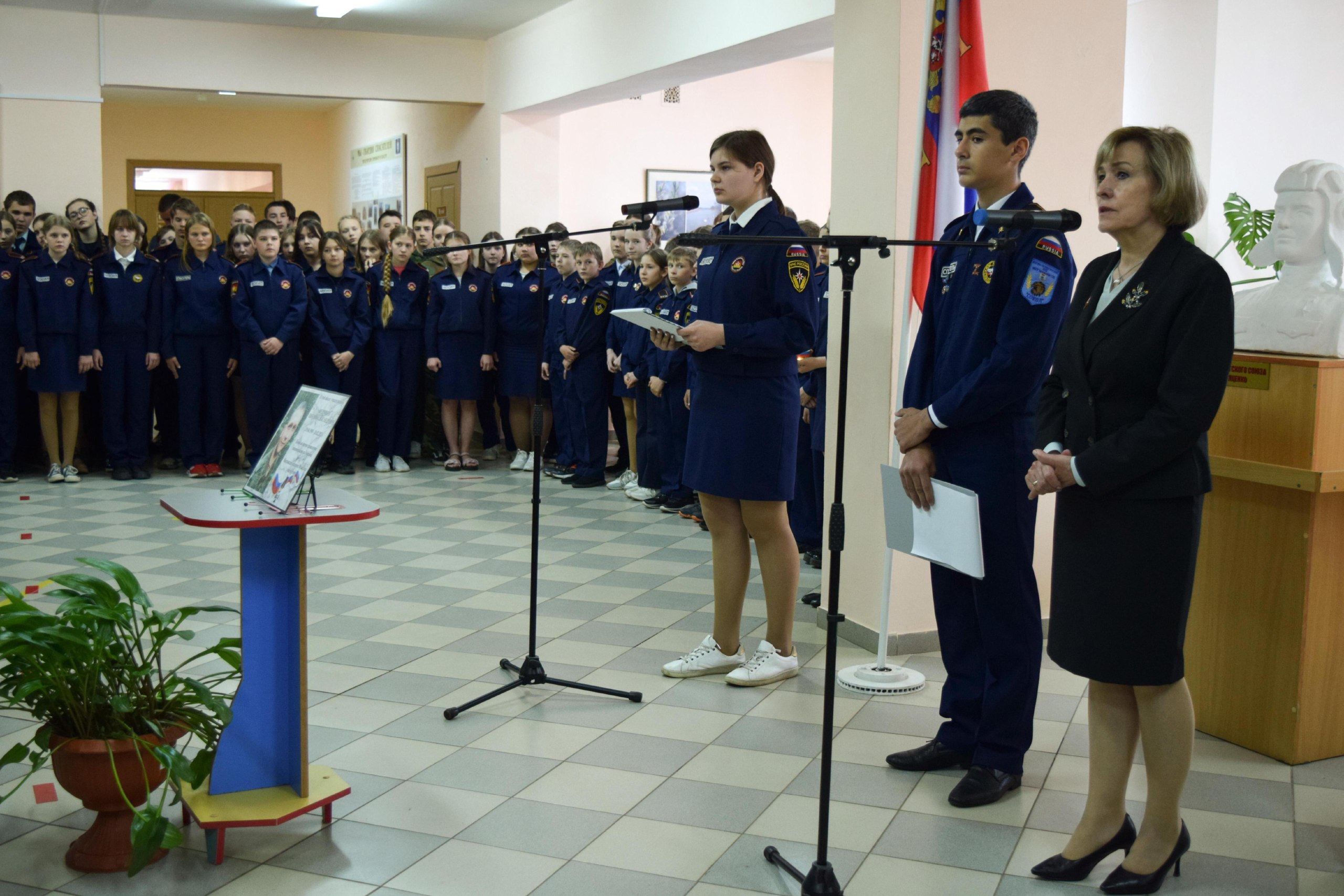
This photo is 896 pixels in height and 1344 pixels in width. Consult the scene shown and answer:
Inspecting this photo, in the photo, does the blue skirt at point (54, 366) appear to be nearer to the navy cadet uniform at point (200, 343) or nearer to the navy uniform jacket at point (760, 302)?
the navy cadet uniform at point (200, 343)

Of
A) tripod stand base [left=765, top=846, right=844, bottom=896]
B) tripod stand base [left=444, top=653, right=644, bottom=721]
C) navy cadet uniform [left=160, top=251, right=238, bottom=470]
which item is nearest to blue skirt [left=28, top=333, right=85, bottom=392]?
navy cadet uniform [left=160, top=251, right=238, bottom=470]

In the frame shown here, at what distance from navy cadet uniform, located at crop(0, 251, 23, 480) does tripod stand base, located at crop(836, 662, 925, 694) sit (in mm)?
5953

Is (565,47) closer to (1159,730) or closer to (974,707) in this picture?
(974,707)

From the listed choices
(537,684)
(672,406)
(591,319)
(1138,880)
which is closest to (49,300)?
(591,319)

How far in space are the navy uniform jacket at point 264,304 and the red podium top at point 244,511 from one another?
5.08 m

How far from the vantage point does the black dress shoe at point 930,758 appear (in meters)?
3.01

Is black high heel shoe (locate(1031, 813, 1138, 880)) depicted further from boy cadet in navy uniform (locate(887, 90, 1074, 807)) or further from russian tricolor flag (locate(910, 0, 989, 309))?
russian tricolor flag (locate(910, 0, 989, 309))

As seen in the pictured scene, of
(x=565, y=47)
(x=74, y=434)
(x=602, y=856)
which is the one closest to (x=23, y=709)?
(x=602, y=856)

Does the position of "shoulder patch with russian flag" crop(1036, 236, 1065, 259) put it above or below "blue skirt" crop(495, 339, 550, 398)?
above

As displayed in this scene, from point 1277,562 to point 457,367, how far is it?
5876mm

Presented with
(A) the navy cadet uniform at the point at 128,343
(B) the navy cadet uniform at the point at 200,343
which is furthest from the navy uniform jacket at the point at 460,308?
(A) the navy cadet uniform at the point at 128,343

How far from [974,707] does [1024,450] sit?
679 millimetres

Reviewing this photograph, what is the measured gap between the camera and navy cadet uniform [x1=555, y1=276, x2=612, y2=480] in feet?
24.5

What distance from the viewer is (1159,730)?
232 cm
